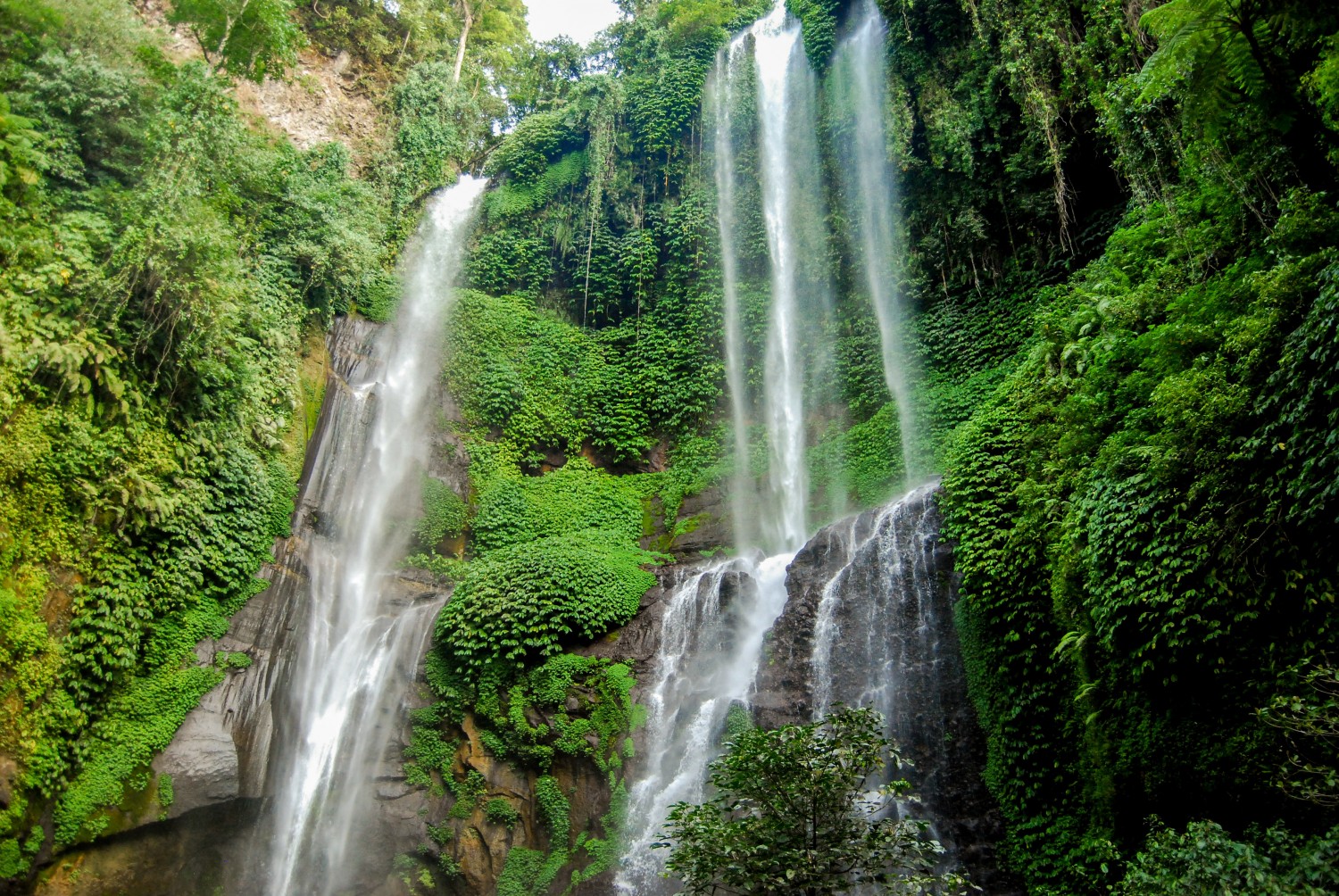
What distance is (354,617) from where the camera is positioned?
13.3m

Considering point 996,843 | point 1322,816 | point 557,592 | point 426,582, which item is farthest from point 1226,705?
point 426,582

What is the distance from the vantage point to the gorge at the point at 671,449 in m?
5.90

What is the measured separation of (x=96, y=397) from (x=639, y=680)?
857 centimetres

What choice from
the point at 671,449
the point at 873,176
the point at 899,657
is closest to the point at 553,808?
the point at 899,657

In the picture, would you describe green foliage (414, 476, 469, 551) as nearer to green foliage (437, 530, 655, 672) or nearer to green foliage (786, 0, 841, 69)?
green foliage (437, 530, 655, 672)

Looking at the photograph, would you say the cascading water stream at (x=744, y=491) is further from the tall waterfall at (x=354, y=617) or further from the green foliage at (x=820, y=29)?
the tall waterfall at (x=354, y=617)

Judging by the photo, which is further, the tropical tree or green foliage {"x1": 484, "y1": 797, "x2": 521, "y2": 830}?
the tropical tree

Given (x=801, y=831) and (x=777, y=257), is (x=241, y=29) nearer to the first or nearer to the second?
(x=777, y=257)

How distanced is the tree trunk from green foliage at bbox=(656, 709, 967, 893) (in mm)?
23840

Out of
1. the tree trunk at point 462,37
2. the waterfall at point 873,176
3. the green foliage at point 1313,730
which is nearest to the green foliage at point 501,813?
the green foliage at point 1313,730

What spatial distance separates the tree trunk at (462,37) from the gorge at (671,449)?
10.4ft

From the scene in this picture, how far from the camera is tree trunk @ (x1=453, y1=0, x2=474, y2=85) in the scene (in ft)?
79.2

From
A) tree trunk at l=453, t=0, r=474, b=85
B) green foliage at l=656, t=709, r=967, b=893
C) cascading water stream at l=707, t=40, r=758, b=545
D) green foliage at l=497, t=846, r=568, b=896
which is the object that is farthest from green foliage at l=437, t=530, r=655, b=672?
tree trunk at l=453, t=0, r=474, b=85

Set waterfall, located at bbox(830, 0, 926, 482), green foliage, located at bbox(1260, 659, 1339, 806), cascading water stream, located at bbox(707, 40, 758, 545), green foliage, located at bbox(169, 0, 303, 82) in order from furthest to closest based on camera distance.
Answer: waterfall, located at bbox(830, 0, 926, 482)
cascading water stream, located at bbox(707, 40, 758, 545)
green foliage, located at bbox(169, 0, 303, 82)
green foliage, located at bbox(1260, 659, 1339, 806)
